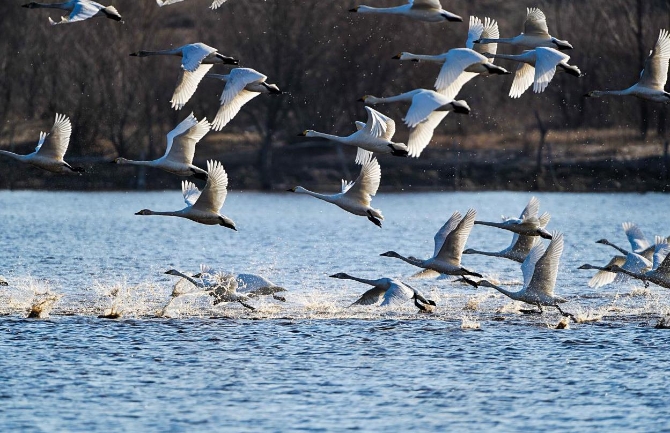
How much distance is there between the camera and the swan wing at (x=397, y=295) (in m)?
17.1

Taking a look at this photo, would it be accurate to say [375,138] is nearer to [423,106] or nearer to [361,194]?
[361,194]

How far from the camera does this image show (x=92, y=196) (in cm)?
5044

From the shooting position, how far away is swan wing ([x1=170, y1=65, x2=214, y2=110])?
54.3 feet

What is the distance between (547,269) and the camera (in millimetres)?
17312

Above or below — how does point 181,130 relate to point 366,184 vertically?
above

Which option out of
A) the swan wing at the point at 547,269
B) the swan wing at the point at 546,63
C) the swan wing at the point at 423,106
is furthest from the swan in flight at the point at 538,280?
the swan wing at the point at 423,106

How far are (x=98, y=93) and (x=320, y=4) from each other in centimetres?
997

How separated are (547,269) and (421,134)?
2711 mm

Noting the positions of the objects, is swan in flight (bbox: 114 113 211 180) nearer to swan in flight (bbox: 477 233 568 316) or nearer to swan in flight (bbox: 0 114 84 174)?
swan in flight (bbox: 0 114 84 174)

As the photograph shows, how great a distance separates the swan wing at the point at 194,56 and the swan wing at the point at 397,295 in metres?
3.86

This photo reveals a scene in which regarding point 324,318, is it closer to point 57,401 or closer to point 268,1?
point 57,401

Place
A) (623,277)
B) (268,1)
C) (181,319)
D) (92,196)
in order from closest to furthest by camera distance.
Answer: (181,319) < (623,277) < (92,196) < (268,1)

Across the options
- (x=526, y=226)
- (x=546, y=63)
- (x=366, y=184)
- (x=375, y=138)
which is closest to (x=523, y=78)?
(x=546, y=63)

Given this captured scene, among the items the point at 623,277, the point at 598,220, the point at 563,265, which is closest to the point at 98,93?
the point at 598,220
